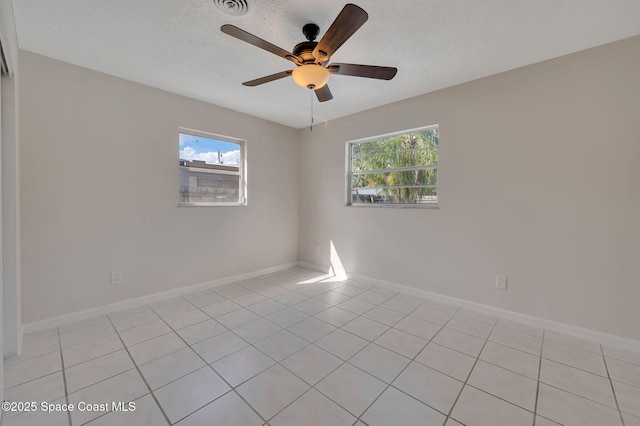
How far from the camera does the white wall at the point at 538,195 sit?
2078mm

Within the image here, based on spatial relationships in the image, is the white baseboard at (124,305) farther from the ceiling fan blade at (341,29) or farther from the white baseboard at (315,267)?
the ceiling fan blade at (341,29)

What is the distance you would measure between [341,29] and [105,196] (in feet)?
8.97

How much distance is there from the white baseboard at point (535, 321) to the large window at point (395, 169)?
1.09 metres

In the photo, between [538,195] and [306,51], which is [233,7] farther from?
[538,195]

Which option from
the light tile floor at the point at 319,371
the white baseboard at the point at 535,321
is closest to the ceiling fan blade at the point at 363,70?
the light tile floor at the point at 319,371

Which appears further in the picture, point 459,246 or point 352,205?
point 352,205

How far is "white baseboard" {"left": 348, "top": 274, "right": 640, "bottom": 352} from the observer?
2080 millimetres

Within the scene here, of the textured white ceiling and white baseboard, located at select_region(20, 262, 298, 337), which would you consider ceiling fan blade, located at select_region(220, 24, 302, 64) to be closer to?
the textured white ceiling

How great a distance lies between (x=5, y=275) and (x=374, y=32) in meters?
3.20

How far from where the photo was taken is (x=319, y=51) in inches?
66.2

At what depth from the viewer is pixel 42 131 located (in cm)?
230

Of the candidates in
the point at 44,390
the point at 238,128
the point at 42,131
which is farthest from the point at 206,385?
the point at 238,128

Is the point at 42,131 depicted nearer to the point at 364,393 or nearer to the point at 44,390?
the point at 44,390

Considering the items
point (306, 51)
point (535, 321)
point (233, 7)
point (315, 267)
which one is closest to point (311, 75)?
point (306, 51)
